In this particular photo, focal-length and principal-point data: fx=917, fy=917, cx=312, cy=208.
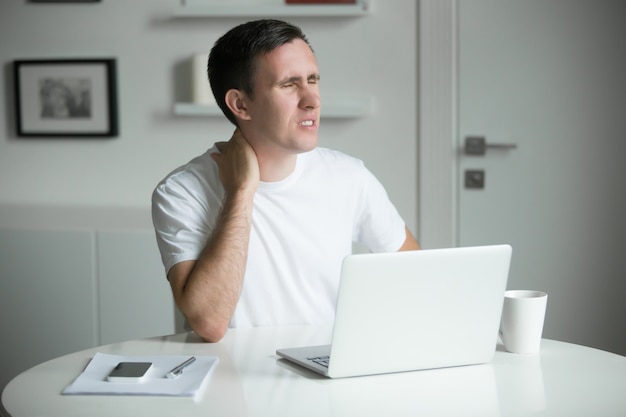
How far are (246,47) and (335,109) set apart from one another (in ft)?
4.62

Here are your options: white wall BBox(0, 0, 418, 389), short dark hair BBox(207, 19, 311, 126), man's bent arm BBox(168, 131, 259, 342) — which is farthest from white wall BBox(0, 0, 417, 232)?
man's bent arm BBox(168, 131, 259, 342)

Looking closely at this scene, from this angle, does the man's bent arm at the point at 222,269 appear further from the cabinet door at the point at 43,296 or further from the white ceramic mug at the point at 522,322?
the cabinet door at the point at 43,296

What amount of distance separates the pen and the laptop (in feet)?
0.59

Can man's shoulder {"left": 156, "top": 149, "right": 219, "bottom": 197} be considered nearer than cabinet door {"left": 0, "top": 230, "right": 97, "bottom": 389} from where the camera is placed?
Yes

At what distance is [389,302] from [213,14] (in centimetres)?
231

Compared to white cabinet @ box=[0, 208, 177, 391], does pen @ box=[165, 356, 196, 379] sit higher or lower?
higher

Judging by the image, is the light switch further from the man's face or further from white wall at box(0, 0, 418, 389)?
the man's face

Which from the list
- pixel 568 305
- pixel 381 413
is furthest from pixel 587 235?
pixel 381 413

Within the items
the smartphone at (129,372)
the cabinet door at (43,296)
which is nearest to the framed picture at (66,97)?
the cabinet door at (43,296)

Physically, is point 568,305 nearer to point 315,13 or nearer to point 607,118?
point 607,118

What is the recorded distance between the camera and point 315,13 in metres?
3.46

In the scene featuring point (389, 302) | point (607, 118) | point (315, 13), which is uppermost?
point (315, 13)

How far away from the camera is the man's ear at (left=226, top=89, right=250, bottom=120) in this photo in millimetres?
2143

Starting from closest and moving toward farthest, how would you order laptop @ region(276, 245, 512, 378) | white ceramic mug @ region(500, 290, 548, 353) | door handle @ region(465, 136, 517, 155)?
laptop @ region(276, 245, 512, 378), white ceramic mug @ region(500, 290, 548, 353), door handle @ region(465, 136, 517, 155)
